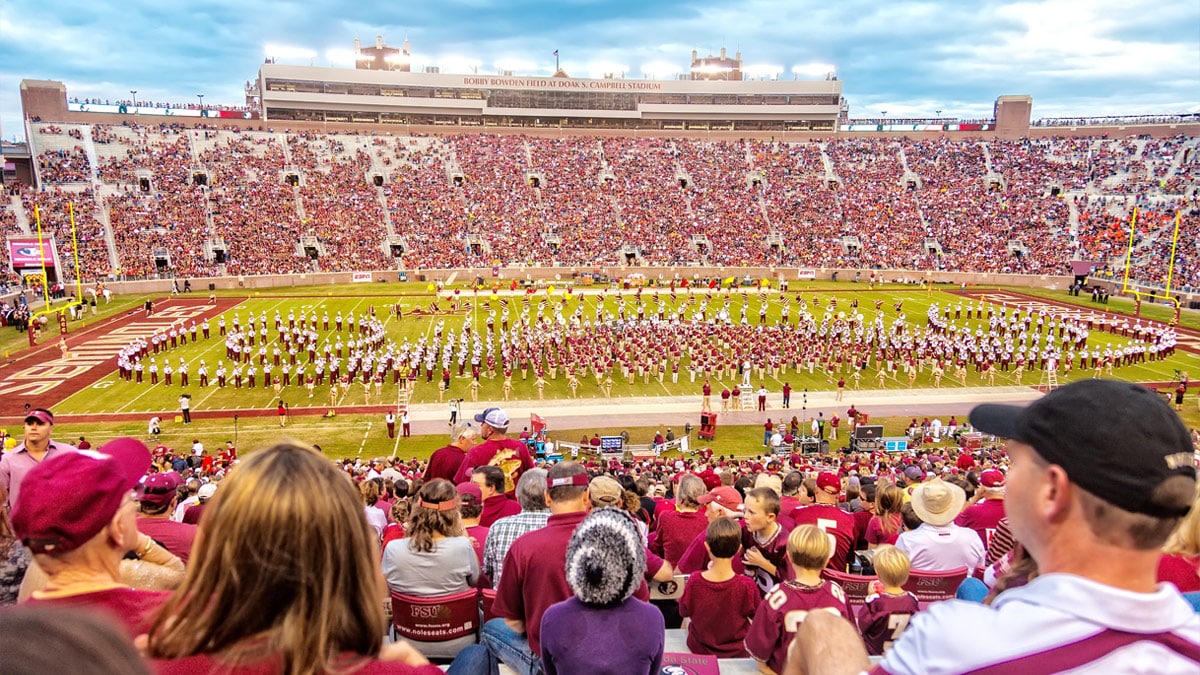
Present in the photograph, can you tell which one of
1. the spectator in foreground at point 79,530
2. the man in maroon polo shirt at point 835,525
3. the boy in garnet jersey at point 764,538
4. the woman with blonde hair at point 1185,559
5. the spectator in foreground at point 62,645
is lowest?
the man in maroon polo shirt at point 835,525

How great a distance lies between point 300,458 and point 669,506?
5914 mm

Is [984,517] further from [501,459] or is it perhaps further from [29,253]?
[29,253]

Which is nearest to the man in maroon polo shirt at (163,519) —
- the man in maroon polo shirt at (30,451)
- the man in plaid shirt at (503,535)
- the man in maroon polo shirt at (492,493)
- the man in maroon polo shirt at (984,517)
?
the man in maroon polo shirt at (30,451)

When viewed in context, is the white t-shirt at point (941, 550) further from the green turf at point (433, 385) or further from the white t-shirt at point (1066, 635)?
the green turf at point (433, 385)

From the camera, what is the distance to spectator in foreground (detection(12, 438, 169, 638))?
92.3 inches

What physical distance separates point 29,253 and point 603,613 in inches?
1803

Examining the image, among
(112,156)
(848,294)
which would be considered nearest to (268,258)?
(112,156)

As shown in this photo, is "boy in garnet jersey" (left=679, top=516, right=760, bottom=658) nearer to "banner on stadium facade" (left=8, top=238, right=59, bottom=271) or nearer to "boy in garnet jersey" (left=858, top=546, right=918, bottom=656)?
"boy in garnet jersey" (left=858, top=546, right=918, bottom=656)

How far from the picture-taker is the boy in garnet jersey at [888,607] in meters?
4.05

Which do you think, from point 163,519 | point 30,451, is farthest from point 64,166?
point 163,519

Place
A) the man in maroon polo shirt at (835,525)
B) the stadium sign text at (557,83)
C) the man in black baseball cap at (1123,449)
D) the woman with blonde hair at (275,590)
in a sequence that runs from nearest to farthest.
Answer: the man in black baseball cap at (1123,449) < the woman with blonde hair at (275,590) < the man in maroon polo shirt at (835,525) < the stadium sign text at (557,83)

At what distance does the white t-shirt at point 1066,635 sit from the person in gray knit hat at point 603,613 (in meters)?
1.58

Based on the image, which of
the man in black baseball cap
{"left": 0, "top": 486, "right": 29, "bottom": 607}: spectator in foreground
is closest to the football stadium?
the man in black baseball cap

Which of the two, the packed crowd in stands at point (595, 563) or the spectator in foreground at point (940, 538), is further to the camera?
the spectator in foreground at point (940, 538)
